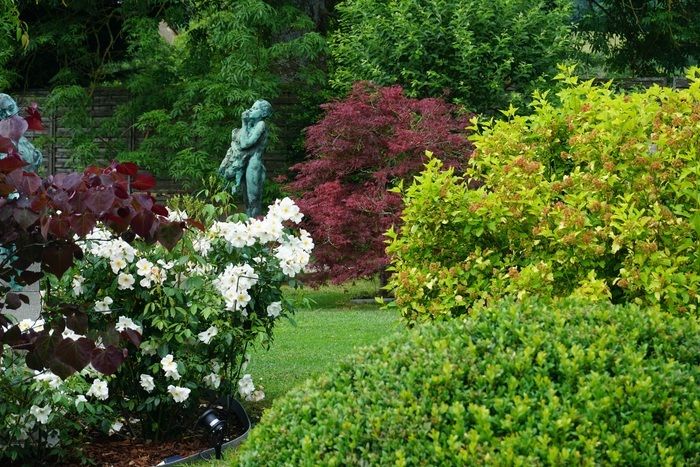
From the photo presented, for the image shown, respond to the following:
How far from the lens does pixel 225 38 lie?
1583 cm

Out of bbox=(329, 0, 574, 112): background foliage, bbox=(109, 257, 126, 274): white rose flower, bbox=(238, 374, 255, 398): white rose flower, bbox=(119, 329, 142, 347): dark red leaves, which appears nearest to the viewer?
bbox=(119, 329, 142, 347): dark red leaves

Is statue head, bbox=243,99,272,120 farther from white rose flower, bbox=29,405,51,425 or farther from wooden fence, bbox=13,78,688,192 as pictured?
white rose flower, bbox=29,405,51,425

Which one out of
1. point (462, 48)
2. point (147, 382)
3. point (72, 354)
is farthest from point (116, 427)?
point (462, 48)

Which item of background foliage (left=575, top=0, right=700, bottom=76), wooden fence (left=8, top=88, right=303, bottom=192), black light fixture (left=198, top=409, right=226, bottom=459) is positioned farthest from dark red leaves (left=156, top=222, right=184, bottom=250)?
background foliage (left=575, top=0, right=700, bottom=76)

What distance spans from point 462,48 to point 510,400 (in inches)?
466

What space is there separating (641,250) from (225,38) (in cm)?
1198

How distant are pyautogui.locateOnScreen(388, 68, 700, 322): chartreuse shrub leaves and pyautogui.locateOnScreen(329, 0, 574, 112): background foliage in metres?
8.63

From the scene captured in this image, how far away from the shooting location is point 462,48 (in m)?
14.0

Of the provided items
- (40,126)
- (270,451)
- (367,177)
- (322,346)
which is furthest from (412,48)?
(270,451)

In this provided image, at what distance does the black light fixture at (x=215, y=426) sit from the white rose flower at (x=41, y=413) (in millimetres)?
817

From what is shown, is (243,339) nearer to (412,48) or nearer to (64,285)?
(64,285)

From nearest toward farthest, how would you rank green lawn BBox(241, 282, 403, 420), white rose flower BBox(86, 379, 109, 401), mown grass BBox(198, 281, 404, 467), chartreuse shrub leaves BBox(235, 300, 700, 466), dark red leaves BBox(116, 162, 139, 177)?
chartreuse shrub leaves BBox(235, 300, 700, 466)
dark red leaves BBox(116, 162, 139, 177)
white rose flower BBox(86, 379, 109, 401)
mown grass BBox(198, 281, 404, 467)
green lawn BBox(241, 282, 403, 420)

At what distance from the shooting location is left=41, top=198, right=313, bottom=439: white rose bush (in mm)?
5189

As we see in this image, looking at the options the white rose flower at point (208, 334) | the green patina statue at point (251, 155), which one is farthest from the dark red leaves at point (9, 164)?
the green patina statue at point (251, 155)
